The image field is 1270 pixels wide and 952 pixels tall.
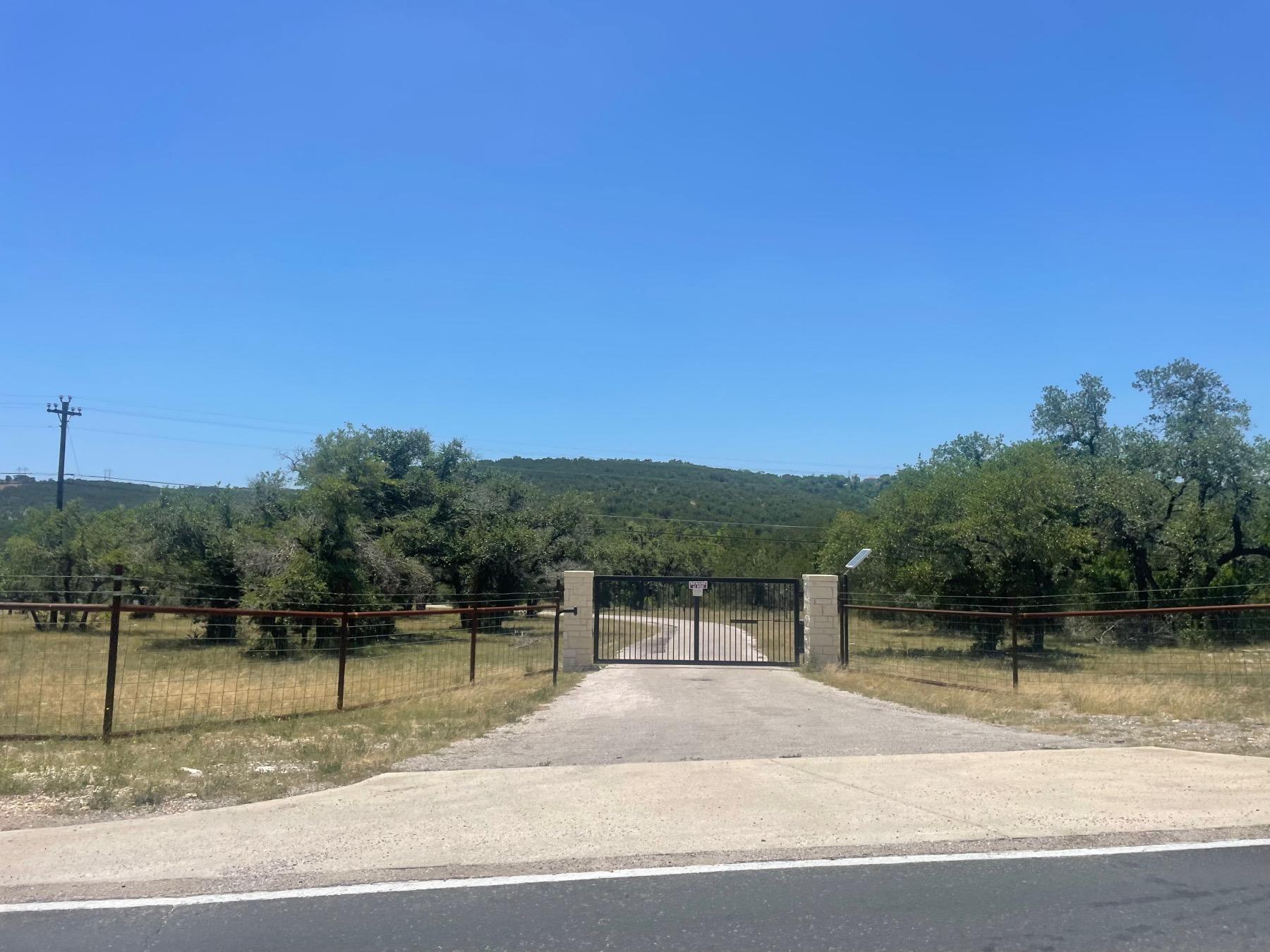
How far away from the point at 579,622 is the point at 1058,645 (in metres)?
14.1

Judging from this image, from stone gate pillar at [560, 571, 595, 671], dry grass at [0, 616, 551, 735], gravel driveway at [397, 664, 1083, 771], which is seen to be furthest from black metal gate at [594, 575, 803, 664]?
gravel driveway at [397, 664, 1083, 771]

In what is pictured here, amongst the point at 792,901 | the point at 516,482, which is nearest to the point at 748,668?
the point at 792,901

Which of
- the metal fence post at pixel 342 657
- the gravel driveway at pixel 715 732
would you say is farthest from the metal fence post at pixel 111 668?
the gravel driveway at pixel 715 732

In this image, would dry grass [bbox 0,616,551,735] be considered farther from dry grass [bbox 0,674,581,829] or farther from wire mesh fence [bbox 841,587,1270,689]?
wire mesh fence [bbox 841,587,1270,689]

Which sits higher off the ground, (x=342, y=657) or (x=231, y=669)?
(x=342, y=657)

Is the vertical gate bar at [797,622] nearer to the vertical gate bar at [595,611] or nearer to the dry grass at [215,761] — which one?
the vertical gate bar at [595,611]

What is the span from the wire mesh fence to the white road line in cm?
836

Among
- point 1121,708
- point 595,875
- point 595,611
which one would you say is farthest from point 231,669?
point 1121,708

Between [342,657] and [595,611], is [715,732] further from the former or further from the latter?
[595,611]

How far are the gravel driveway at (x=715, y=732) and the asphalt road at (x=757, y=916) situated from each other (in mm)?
3615

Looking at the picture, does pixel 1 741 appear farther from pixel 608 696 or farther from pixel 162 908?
pixel 608 696

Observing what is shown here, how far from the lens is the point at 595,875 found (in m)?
5.51

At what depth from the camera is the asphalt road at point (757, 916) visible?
450cm

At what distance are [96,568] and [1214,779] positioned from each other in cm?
4033
